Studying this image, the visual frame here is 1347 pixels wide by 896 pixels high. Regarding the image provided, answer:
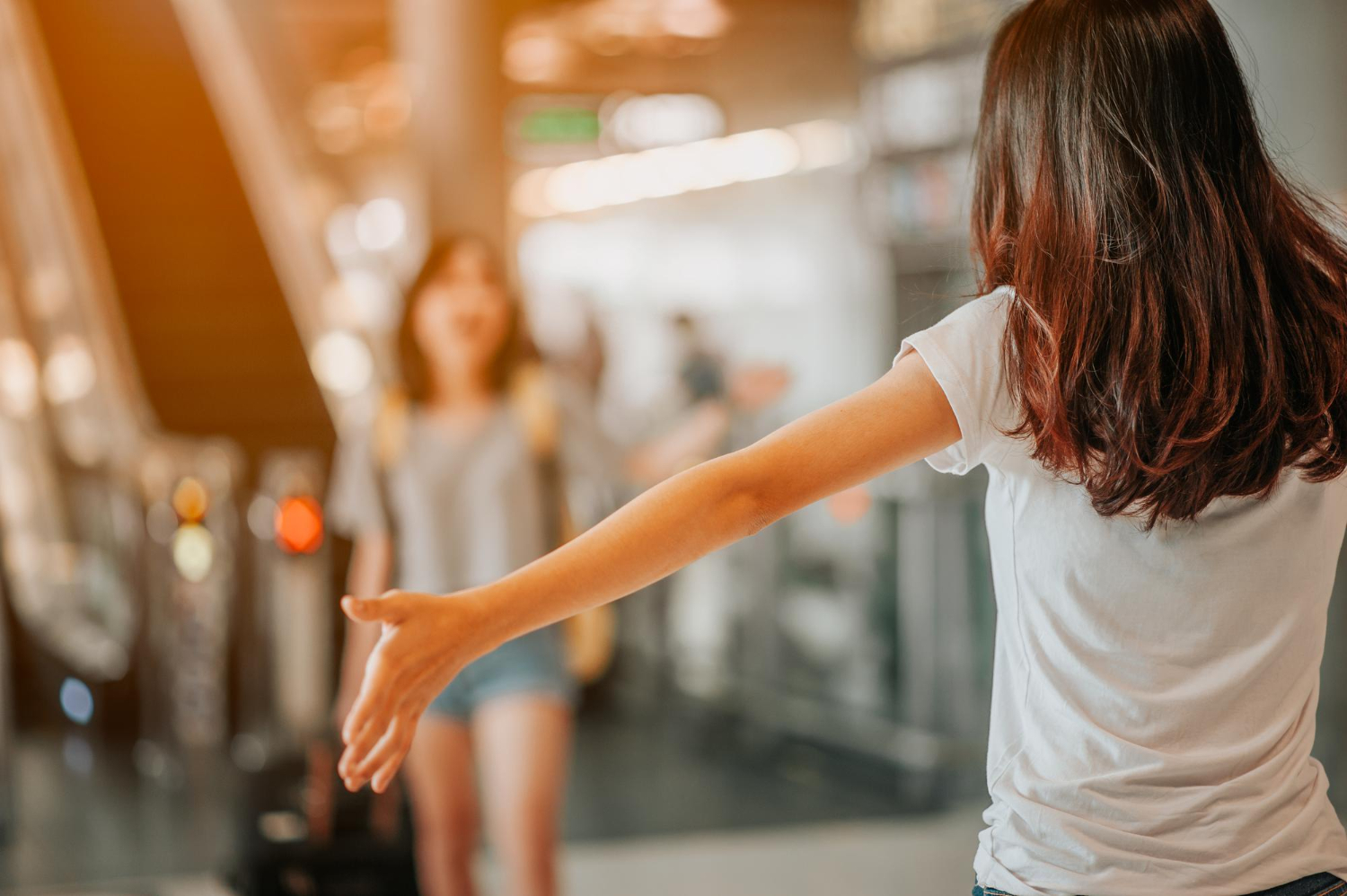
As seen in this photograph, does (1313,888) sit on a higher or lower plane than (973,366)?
lower

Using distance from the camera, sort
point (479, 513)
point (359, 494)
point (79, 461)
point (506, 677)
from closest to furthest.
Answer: point (506, 677) < point (479, 513) < point (359, 494) < point (79, 461)

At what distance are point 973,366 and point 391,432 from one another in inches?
81.0

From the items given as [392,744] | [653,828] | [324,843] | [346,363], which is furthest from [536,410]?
[346,363]

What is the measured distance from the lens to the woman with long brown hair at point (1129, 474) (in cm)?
108

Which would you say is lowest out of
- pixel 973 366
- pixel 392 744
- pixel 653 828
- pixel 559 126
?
pixel 653 828

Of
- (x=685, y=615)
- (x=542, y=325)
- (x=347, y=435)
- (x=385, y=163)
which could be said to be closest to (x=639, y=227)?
(x=542, y=325)

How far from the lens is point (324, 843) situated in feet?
11.4

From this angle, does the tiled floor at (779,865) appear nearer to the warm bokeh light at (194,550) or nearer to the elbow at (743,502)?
the warm bokeh light at (194,550)

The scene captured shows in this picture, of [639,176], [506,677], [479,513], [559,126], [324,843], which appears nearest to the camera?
[506,677]

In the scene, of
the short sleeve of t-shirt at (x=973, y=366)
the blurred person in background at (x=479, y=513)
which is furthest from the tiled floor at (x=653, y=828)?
the short sleeve of t-shirt at (x=973, y=366)

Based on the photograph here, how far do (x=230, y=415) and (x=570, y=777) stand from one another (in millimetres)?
2139

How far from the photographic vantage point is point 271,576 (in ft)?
15.5

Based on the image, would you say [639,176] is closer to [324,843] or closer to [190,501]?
[190,501]

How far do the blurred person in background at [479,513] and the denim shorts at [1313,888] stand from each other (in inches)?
72.8
